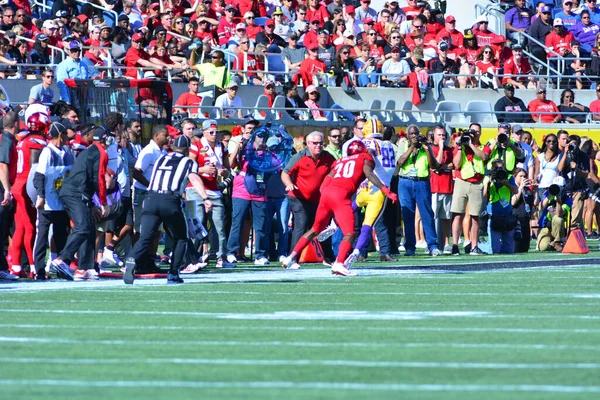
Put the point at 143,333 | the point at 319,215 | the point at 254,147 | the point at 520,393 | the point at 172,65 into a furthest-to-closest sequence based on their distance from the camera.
→ the point at 172,65
the point at 254,147
the point at 319,215
the point at 143,333
the point at 520,393

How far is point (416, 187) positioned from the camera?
19.8 metres

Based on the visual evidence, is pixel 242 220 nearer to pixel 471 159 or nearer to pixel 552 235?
pixel 471 159

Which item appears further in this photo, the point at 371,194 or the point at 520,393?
the point at 371,194

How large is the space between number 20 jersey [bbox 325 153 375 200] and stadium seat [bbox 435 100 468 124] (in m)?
10.3

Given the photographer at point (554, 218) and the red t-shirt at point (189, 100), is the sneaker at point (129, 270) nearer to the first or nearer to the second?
the photographer at point (554, 218)

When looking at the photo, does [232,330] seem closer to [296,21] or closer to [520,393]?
[520,393]

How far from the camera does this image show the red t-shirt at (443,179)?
20.6 m

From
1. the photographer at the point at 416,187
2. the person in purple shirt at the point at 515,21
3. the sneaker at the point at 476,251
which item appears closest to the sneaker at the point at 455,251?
the photographer at the point at 416,187

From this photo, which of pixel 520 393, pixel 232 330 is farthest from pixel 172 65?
pixel 520 393

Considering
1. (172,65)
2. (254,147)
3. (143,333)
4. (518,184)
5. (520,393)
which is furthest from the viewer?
(172,65)

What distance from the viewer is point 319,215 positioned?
15961 millimetres

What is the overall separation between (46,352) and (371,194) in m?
8.33

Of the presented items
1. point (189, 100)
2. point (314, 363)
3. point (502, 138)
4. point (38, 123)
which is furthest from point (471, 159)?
point (314, 363)

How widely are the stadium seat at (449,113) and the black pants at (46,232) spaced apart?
465 inches
